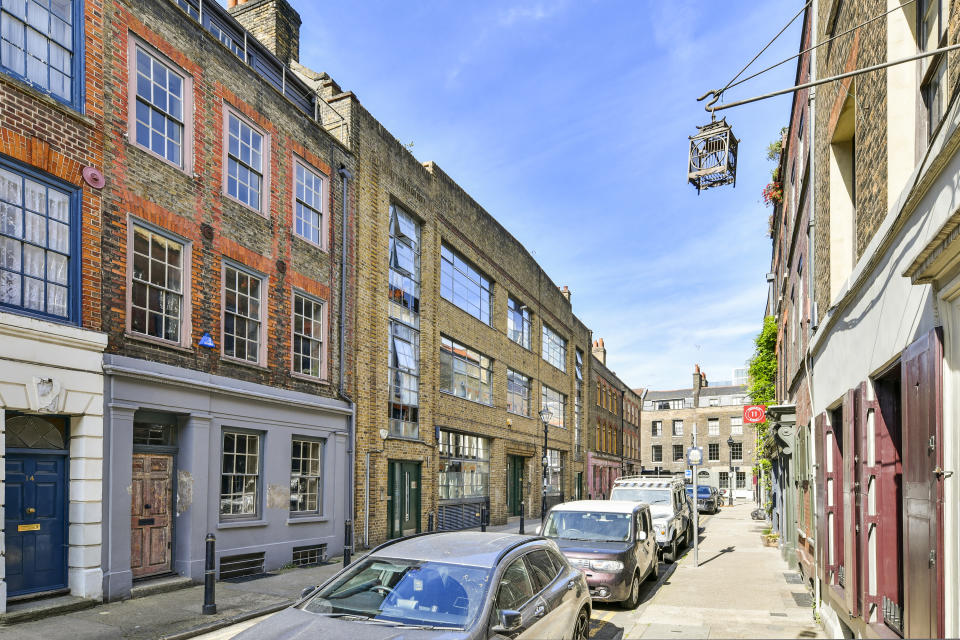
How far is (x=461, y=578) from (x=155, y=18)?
431 inches

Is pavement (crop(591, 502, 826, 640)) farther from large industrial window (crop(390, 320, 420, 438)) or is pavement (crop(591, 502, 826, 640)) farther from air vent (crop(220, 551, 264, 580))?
large industrial window (crop(390, 320, 420, 438))

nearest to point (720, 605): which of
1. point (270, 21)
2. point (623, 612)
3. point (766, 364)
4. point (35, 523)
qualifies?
point (623, 612)

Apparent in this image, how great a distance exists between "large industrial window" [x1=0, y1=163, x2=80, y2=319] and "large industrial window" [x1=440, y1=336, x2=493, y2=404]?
13.4 m

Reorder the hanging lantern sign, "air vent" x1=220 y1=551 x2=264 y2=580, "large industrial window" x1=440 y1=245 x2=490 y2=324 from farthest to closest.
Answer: "large industrial window" x1=440 y1=245 x2=490 y2=324 < "air vent" x1=220 y1=551 x2=264 y2=580 < the hanging lantern sign

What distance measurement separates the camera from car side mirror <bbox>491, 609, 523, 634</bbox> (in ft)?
18.2

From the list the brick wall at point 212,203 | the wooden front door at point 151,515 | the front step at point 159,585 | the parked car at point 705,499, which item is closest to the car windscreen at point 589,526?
the front step at point 159,585

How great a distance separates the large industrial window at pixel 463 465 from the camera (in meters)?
22.4

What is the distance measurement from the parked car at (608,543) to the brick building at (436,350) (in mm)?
6450

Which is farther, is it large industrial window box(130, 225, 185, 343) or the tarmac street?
large industrial window box(130, 225, 185, 343)

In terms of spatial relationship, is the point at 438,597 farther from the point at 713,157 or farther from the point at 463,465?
the point at 463,465

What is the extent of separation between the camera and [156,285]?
11.9 meters

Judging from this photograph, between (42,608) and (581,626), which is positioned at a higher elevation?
(581,626)

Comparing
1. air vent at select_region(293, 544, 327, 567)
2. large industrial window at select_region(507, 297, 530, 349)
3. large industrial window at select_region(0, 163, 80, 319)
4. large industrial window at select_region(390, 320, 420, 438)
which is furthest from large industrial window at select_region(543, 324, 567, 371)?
large industrial window at select_region(0, 163, 80, 319)

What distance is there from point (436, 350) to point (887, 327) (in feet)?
54.7
